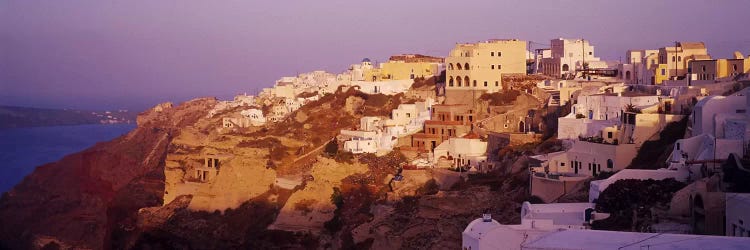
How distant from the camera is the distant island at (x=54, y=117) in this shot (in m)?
79.8

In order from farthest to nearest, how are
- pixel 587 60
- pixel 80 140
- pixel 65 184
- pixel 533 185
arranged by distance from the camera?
pixel 80 140 < pixel 65 184 < pixel 587 60 < pixel 533 185

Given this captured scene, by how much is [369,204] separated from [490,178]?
159 inches

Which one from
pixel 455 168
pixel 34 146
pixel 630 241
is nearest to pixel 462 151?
pixel 455 168

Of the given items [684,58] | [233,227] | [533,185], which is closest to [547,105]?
[684,58]

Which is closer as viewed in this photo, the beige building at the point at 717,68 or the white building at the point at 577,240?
the white building at the point at 577,240

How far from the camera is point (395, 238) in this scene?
23.6 m

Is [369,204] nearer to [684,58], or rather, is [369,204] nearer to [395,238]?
[395,238]

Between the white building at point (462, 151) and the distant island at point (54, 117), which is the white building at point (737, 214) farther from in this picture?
the distant island at point (54, 117)

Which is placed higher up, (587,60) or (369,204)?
(587,60)

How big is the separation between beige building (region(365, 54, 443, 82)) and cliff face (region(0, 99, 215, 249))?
11.8 m

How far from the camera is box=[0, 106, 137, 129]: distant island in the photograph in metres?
79.8

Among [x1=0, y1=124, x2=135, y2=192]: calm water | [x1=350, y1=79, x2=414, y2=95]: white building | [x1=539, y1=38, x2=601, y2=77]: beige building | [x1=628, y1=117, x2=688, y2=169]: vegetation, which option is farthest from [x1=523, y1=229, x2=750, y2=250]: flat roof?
[x1=0, y1=124, x2=135, y2=192]: calm water

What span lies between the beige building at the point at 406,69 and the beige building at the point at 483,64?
652 centimetres

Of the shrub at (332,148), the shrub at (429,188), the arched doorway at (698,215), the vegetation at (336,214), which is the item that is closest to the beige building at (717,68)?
the shrub at (429,188)
